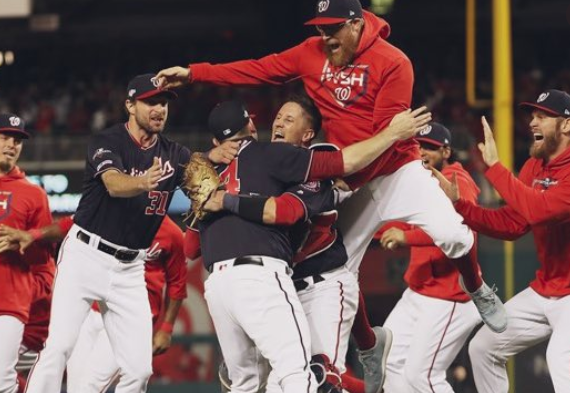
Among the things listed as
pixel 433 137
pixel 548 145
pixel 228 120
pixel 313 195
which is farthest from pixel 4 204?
pixel 548 145

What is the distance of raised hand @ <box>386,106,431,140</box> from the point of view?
6957 millimetres

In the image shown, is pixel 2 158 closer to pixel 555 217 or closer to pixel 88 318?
pixel 88 318

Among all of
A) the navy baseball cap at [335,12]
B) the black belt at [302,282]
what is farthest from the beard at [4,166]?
the navy baseball cap at [335,12]

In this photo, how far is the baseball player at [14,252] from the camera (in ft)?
26.8

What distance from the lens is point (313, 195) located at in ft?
22.3

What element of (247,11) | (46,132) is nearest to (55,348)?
(46,132)

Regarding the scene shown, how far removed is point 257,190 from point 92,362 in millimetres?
2179

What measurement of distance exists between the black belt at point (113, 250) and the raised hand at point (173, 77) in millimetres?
1072

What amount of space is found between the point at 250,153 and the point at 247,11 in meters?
18.4

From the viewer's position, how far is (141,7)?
25.7 m

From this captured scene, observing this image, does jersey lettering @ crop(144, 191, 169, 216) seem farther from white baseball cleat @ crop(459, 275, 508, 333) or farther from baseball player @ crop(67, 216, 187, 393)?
white baseball cleat @ crop(459, 275, 508, 333)

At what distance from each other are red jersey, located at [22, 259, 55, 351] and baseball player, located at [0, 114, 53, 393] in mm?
115

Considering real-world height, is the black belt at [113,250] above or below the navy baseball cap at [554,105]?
below

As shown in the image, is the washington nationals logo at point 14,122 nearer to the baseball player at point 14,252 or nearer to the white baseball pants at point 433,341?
the baseball player at point 14,252
